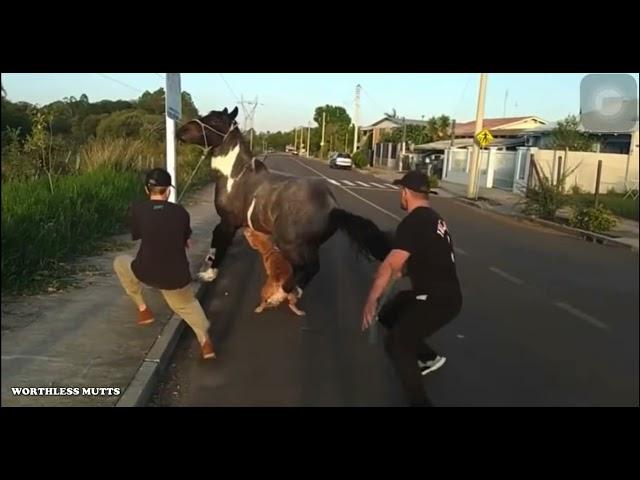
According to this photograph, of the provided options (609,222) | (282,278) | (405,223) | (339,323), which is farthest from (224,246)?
(609,222)

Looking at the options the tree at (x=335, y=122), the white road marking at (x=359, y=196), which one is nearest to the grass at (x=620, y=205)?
the tree at (x=335, y=122)

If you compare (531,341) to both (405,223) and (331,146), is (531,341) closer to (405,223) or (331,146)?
(405,223)

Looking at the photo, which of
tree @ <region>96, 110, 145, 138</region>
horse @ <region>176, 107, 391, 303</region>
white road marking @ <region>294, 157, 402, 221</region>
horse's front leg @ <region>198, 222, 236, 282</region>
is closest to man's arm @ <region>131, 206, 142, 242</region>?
horse @ <region>176, 107, 391, 303</region>

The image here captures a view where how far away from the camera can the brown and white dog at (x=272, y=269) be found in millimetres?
5223

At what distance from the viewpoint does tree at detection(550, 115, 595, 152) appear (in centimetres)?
206

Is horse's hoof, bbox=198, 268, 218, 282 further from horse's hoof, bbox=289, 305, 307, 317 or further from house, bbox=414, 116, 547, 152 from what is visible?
house, bbox=414, 116, 547, 152

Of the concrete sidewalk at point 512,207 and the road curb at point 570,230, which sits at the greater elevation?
the concrete sidewalk at point 512,207

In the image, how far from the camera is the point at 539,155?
2297 millimetres

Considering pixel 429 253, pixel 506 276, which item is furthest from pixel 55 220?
pixel 506 276

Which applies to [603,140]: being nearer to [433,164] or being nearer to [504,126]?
[504,126]

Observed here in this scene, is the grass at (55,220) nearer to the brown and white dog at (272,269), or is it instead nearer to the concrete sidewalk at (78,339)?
the concrete sidewalk at (78,339)

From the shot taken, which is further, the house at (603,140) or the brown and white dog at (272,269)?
the brown and white dog at (272,269)

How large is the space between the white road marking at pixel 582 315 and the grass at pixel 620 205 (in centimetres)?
31

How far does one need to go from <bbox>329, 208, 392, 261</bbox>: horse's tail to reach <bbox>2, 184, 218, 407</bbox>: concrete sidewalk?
1.63m
